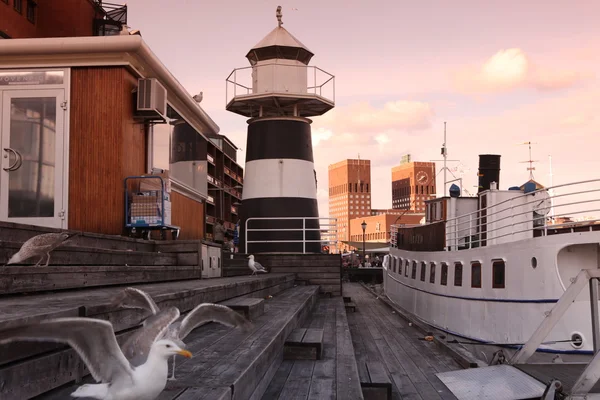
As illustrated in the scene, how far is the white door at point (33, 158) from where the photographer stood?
408 inches

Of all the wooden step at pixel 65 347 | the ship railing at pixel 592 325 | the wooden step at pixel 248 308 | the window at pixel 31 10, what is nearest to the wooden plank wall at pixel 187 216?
the wooden step at pixel 248 308

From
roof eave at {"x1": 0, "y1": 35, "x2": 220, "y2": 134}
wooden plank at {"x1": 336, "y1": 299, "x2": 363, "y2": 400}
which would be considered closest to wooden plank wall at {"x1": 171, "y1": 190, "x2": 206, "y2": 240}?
roof eave at {"x1": 0, "y1": 35, "x2": 220, "y2": 134}

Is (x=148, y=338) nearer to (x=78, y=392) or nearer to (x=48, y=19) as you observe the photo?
(x=78, y=392)

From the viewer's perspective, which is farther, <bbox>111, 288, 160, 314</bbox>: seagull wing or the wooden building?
the wooden building

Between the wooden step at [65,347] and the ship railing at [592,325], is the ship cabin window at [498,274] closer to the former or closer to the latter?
the ship railing at [592,325]

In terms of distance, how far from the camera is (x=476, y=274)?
13.7 meters

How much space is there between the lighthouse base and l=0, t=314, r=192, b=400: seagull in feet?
58.5

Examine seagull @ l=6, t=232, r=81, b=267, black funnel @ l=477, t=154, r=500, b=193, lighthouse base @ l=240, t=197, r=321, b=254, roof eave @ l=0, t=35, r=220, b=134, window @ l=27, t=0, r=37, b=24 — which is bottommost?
seagull @ l=6, t=232, r=81, b=267

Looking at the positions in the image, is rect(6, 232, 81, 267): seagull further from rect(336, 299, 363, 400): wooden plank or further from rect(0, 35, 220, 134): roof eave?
rect(0, 35, 220, 134): roof eave

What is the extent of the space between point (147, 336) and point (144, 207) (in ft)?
27.6

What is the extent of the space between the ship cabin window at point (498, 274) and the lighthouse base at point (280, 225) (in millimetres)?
8877

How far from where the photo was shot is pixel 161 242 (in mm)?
11086

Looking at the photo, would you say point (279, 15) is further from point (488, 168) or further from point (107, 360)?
point (107, 360)

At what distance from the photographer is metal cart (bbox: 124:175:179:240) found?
11.3m
